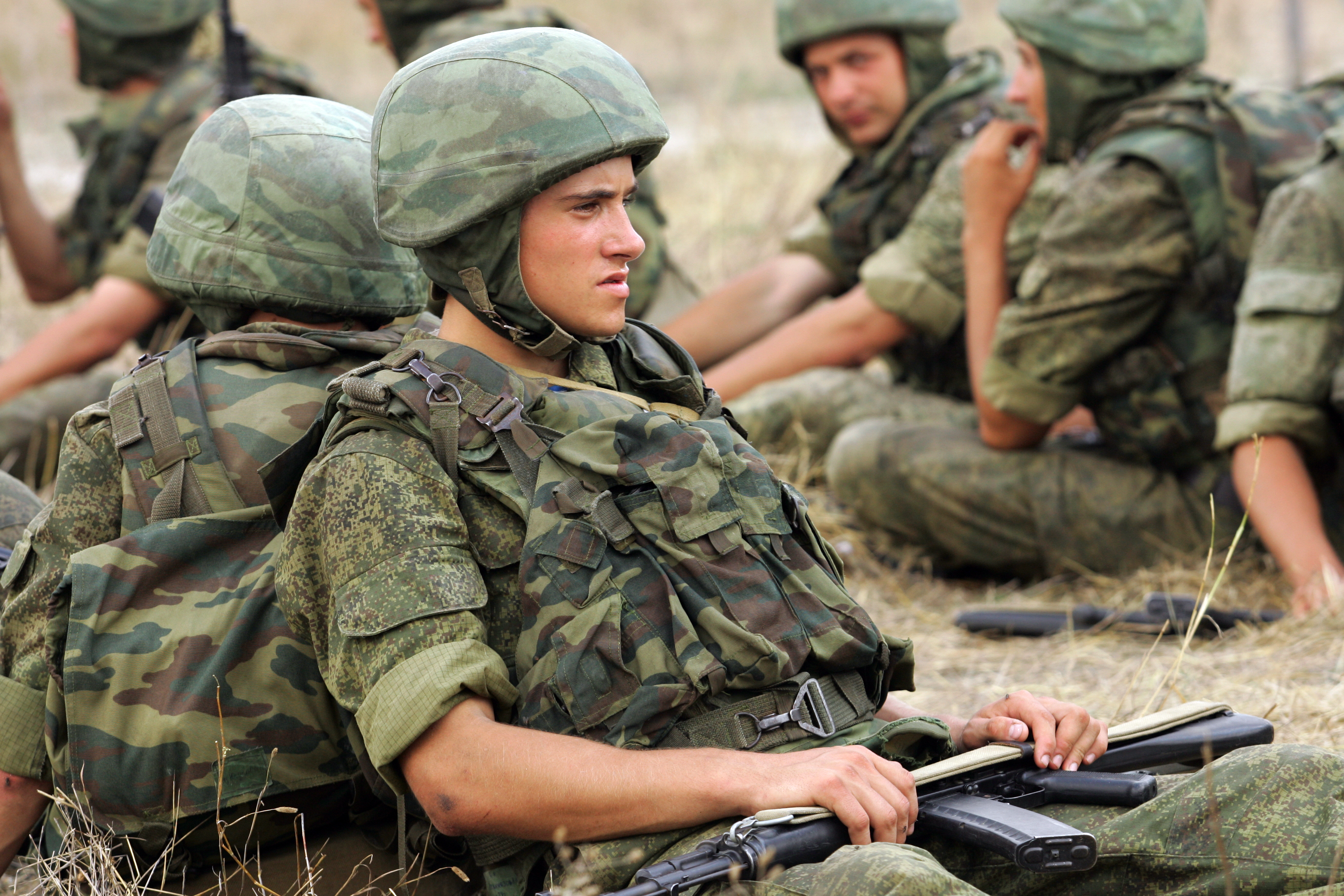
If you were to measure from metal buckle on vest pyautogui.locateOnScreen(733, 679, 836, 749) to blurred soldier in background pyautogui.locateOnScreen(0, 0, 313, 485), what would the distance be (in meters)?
3.69

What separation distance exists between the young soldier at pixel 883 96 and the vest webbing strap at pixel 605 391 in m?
3.29

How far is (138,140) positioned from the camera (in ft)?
19.6

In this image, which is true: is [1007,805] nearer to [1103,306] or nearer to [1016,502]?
[1103,306]

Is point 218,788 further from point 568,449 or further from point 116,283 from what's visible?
point 116,283

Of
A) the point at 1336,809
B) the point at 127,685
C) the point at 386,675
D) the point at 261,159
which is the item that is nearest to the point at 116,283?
the point at 261,159

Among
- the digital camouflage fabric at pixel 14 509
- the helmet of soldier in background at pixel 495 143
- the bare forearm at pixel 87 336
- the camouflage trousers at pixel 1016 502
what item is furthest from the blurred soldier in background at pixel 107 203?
the helmet of soldier in background at pixel 495 143

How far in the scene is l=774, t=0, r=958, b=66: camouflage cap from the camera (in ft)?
18.7

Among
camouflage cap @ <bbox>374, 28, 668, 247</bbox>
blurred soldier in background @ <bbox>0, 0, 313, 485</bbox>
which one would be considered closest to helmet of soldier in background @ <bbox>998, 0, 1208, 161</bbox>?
camouflage cap @ <bbox>374, 28, 668, 247</bbox>

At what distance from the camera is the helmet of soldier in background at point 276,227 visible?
2.66 metres

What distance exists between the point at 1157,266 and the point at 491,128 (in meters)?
2.94

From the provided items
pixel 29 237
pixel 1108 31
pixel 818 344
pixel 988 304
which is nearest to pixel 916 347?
pixel 818 344

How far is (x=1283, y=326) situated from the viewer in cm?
418

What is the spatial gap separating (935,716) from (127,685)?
1.35m

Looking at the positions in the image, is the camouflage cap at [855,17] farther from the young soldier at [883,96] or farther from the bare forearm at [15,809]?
the bare forearm at [15,809]
